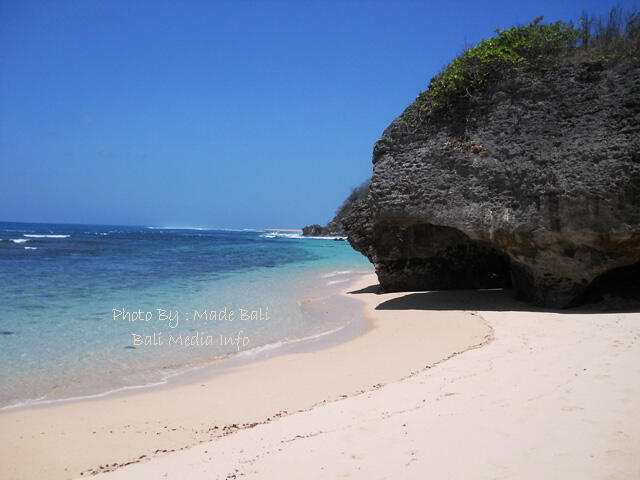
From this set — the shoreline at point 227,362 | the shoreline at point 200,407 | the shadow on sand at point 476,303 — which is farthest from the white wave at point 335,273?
the shoreline at point 200,407

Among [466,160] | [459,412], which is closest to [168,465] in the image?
[459,412]

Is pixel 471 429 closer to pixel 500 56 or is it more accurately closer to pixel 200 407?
pixel 200 407

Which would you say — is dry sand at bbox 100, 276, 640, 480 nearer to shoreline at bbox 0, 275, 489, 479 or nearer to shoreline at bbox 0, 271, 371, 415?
shoreline at bbox 0, 275, 489, 479

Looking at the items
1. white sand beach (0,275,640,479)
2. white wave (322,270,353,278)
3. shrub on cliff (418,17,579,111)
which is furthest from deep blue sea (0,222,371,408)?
shrub on cliff (418,17,579,111)

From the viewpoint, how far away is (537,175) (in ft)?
27.9

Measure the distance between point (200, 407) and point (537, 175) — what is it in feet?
24.1

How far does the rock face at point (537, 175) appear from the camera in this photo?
7.89 meters

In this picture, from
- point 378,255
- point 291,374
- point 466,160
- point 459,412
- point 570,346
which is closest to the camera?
point 459,412

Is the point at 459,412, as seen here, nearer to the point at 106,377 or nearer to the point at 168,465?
the point at 168,465

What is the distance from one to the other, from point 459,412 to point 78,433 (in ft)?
13.4

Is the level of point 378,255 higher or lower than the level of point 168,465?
higher

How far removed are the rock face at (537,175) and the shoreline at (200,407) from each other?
2368 millimetres

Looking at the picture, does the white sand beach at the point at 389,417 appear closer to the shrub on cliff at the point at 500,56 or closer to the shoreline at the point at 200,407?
the shoreline at the point at 200,407

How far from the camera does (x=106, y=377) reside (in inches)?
260
